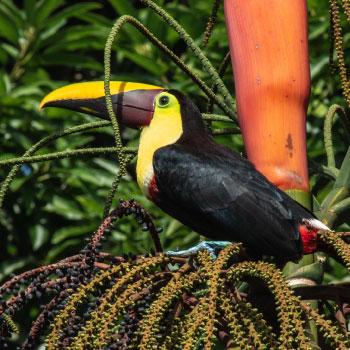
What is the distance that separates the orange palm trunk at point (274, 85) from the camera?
4.56ft

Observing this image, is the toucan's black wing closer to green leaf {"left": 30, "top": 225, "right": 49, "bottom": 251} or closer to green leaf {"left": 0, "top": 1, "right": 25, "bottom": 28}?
green leaf {"left": 30, "top": 225, "right": 49, "bottom": 251}

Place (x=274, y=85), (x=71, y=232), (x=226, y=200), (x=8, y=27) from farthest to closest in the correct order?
(x=8, y=27), (x=71, y=232), (x=226, y=200), (x=274, y=85)

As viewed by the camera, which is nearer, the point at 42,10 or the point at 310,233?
the point at 310,233

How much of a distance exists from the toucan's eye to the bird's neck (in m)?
0.03

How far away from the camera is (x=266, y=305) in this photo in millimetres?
1252

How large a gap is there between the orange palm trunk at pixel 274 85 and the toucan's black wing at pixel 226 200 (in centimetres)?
5

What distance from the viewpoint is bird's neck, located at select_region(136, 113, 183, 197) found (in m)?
1.91

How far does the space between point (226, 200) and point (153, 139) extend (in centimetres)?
29

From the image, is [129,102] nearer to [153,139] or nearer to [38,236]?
[153,139]

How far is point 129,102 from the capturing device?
6.22 ft

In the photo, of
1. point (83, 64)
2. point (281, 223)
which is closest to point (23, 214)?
point (83, 64)

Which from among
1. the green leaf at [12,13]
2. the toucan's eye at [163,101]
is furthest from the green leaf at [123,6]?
the toucan's eye at [163,101]

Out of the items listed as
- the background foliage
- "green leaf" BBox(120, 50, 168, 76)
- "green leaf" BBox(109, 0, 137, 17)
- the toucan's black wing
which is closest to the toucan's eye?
the toucan's black wing

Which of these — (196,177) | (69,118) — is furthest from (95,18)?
Result: (196,177)
